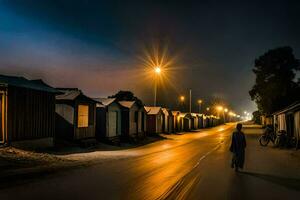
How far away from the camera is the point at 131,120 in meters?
37.1

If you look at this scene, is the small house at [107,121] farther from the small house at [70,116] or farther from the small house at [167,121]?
the small house at [167,121]

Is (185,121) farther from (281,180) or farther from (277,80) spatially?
(281,180)

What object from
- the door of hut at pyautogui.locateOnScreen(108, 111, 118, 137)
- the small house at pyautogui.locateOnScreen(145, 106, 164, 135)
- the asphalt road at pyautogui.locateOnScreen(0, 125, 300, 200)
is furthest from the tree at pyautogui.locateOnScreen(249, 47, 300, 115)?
the asphalt road at pyautogui.locateOnScreen(0, 125, 300, 200)

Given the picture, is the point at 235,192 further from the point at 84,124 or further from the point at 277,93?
the point at 277,93

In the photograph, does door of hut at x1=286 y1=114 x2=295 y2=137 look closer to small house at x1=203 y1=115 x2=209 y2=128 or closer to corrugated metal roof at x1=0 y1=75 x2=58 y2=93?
corrugated metal roof at x1=0 y1=75 x2=58 y2=93

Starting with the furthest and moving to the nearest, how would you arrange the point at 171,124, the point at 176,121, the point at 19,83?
the point at 176,121, the point at 171,124, the point at 19,83

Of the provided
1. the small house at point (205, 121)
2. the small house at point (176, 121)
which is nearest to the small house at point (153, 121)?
the small house at point (176, 121)

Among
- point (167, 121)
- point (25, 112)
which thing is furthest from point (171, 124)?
point (25, 112)

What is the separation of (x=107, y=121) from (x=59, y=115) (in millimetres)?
5719

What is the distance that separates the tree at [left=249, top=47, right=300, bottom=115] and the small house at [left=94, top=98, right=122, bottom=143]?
36415 millimetres

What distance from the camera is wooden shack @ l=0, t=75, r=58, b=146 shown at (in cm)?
1873

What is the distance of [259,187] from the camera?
10.7m

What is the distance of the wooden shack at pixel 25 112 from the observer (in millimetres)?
18734

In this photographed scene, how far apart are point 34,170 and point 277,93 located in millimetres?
53807
